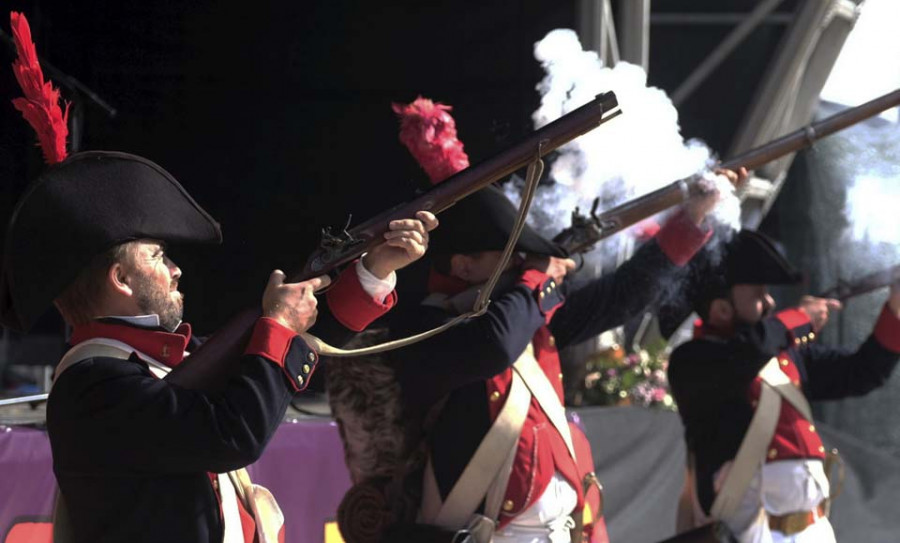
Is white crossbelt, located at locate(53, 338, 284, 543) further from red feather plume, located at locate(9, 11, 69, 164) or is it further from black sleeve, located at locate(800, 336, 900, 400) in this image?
black sleeve, located at locate(800, 336, 900, 400)

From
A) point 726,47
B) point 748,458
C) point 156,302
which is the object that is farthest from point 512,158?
point 726,47

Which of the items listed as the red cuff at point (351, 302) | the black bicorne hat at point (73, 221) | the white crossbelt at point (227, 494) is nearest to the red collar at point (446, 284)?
the red cuff at point (351, 302)

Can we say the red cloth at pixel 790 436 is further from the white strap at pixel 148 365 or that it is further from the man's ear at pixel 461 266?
the white strap at pixel 148 365

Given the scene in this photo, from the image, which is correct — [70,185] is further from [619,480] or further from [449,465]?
[619,480]

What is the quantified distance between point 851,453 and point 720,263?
196 centimetres

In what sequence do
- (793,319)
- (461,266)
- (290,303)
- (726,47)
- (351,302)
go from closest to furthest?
(290,303) < (351,302) < (461,266) < (793,319) < (726,47)

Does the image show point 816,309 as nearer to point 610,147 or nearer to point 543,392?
point 610,147

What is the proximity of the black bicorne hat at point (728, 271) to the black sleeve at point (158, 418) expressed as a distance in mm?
2627

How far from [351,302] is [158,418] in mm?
575

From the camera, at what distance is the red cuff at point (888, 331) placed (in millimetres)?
4684

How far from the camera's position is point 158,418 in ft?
7.29

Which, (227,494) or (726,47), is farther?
(726,47)

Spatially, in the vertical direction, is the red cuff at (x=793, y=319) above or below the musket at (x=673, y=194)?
below

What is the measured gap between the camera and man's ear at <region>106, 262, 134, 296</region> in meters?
2.39
